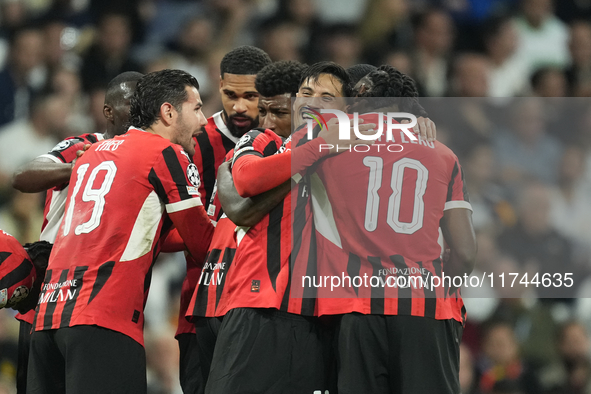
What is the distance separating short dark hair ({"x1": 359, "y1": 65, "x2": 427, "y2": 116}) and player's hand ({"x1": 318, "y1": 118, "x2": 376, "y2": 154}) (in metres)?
0.19

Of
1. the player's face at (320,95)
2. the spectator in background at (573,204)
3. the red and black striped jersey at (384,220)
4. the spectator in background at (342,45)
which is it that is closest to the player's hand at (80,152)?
the player's face at (320,95)

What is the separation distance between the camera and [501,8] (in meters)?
8.11

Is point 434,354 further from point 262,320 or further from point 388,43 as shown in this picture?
point 388,43

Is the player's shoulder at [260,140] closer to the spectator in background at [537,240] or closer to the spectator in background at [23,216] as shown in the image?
the spectator in background at [537,240]

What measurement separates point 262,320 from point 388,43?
5.40 meters

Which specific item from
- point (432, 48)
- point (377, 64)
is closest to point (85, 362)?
point (377, 64)

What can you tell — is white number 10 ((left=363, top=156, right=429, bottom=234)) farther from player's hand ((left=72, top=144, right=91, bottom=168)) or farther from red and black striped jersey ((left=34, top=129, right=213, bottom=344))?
player's hand ((left=72, top=144, right=91, bottom=168))

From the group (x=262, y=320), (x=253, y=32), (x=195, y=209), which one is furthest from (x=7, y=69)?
(x=262, y=320)

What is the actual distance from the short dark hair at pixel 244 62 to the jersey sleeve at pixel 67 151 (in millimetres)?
1056

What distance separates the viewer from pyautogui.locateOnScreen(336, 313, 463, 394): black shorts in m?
3.10

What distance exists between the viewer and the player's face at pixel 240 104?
4.45 m

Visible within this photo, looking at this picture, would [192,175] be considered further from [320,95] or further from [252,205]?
[320,95]

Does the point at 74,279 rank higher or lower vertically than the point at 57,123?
lower

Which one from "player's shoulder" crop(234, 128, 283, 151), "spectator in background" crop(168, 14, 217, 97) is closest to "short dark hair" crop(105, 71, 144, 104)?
"player's shoulder" crop(234, 128, 283, 151)
